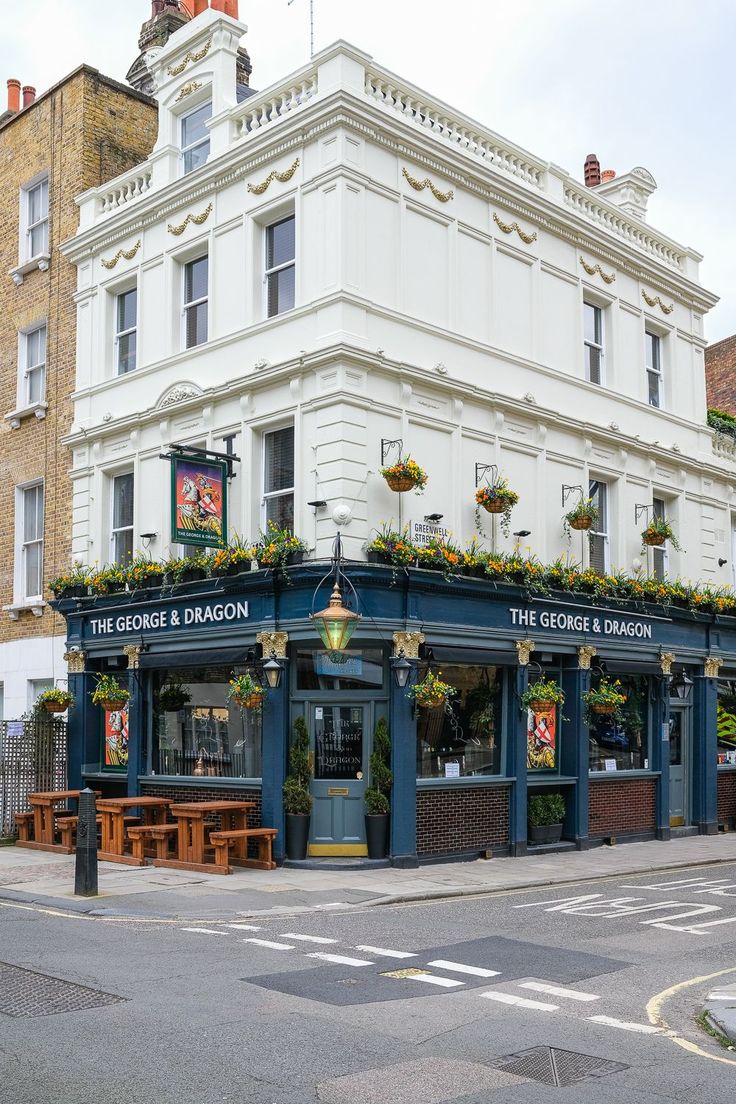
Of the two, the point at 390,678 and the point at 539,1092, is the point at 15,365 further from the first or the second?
the point at 539,1092

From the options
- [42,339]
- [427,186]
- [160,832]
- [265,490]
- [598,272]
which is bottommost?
[160,832]

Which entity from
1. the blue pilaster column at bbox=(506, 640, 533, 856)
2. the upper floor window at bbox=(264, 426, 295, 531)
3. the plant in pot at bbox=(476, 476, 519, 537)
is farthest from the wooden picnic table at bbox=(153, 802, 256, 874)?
the plant in pot at bbox=(476, 476, 519, 537)

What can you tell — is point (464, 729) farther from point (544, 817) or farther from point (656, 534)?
point (656, 534)

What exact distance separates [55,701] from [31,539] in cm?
445

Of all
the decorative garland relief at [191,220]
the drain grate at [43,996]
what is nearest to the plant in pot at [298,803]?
the drain grate at [43,996]

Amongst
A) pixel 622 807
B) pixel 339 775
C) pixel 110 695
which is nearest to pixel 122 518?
pixel 110 695

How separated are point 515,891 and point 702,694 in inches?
376

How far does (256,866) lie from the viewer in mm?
17203

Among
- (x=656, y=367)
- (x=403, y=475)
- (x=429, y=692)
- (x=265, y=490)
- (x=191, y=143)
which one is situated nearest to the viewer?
(x=403, y=475)

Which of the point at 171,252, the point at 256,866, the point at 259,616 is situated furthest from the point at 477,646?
the point at 171,252

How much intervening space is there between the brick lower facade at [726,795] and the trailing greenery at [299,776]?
35.7 feet

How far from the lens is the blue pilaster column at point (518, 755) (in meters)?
19.5

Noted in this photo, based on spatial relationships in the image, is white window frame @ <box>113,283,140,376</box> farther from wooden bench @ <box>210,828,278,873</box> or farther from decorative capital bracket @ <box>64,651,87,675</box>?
wooden bench @ <box>210,828,278,873</box>

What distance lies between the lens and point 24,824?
65.1ft
